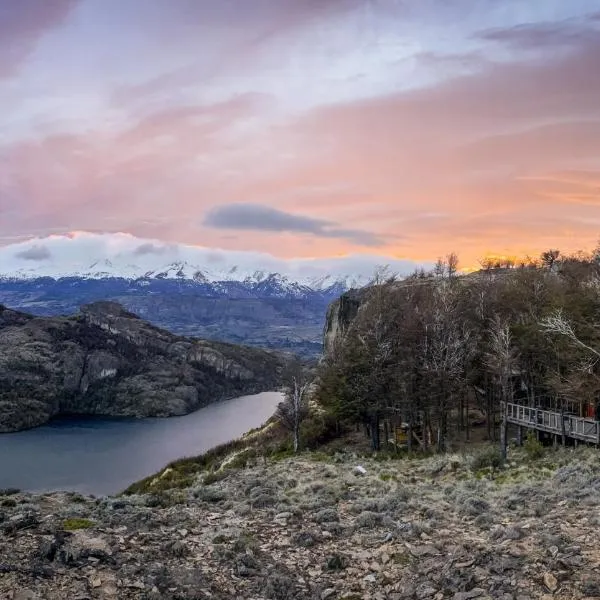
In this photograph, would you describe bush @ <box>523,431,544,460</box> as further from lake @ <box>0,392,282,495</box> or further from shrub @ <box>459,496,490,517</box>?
lake @ <box>0,392,282,495</box>

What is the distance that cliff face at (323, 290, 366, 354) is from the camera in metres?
91.4

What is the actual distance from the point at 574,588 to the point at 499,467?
16551 millimetres

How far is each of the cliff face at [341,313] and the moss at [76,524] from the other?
74945mm

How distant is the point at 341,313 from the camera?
9456cm

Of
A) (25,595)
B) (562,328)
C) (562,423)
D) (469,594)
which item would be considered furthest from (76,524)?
(562,423)

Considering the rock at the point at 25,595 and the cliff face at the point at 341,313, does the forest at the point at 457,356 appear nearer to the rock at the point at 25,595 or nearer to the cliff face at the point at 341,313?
the rock at the point at 25,595

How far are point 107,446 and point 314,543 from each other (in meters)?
118

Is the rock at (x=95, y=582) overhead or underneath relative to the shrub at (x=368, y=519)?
overhead

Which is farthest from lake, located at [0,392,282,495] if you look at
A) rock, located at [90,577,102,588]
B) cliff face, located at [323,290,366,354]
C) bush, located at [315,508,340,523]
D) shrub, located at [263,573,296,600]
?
shrub, located at [263,573,296,600]

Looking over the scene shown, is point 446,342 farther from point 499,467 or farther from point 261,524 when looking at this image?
point 261,524

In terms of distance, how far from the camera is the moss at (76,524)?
539 inches

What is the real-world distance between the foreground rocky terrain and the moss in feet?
0.09

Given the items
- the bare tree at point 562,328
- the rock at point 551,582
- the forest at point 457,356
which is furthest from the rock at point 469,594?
the forest at point 457,356

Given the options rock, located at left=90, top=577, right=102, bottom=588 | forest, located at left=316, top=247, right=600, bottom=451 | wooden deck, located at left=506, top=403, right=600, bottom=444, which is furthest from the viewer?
forest, located at left=316, top=247, right=600, bottom=451
